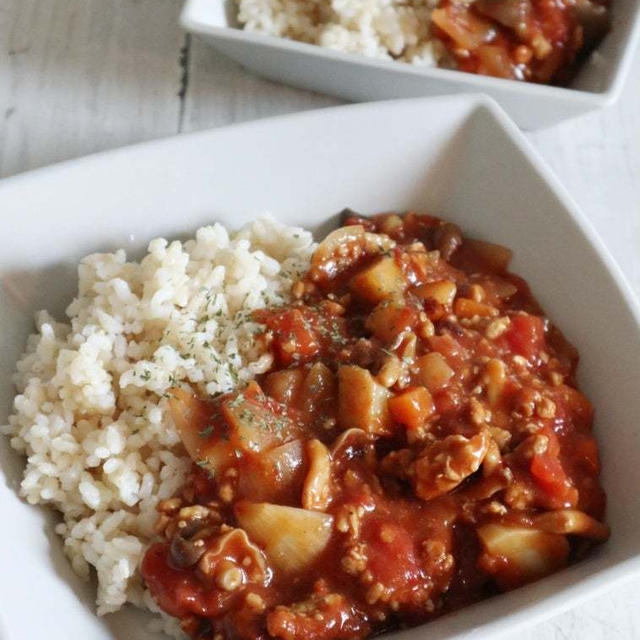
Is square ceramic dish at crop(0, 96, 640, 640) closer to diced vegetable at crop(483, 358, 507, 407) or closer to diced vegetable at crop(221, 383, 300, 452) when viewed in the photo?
diced vegetable at crop(483, 358, 507, 407)

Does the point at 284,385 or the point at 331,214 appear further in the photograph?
the point at 331,214

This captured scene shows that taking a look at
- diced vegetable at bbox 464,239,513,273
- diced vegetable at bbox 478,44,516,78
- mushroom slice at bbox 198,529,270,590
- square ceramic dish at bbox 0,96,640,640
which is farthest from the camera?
diced vegetable at bbox 478,44,516,78

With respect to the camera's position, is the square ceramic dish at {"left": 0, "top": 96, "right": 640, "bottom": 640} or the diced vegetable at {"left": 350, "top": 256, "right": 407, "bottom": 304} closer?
the square ceramic dish at {"left": 0, "top": 96, "right": 640, "bottom": 640}

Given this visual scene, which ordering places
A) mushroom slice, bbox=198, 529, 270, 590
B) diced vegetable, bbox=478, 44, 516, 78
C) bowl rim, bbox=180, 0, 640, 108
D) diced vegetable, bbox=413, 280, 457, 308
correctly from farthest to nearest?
diced vegetable, bbox=478, 44, 516, 78
bowl rim, bbox=180, 0, 640, 108
diced vegetable, bbox=413, 280, 457, 308
mushroom slice, bbox=198, 529, 270, 590

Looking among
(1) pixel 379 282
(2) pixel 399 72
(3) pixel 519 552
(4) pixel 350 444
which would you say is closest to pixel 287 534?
(4) pixel 350 444

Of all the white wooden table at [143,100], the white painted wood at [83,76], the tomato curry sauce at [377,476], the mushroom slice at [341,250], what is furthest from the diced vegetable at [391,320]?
the white painted wood at [83,76]

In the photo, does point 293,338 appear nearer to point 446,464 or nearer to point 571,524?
point 446,464

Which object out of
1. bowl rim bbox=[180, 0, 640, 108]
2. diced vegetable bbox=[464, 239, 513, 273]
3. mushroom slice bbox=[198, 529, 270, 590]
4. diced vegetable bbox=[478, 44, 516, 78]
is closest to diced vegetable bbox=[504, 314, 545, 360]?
diced vegetable bbox=[464, 239, 513, 273]
